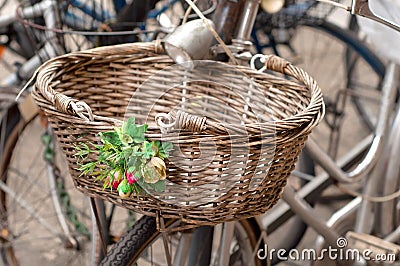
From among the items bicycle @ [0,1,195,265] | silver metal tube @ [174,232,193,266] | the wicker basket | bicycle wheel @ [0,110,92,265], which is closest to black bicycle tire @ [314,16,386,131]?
bicycle @ [0,1,195,265]

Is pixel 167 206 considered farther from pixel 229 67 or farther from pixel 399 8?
pixel 399 8

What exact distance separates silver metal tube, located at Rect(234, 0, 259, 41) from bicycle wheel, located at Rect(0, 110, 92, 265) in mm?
700

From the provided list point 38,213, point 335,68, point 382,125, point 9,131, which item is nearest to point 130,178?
point 382,125

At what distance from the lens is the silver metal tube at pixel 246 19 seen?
1148 millimetres

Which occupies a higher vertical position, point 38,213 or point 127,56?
point 127,56

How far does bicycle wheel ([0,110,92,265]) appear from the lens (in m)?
1.73

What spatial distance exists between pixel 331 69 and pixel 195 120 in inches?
99.4

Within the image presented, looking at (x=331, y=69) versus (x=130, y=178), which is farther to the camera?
(x=331, y=69)

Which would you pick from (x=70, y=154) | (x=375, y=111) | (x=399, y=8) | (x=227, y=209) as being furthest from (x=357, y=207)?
(x=375, y=111)

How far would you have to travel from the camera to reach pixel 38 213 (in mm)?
2205

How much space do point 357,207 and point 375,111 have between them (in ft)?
5.14

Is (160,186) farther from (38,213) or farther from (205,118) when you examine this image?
(38,213)

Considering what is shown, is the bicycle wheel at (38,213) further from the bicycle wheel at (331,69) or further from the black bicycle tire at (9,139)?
the bicycle wheel at (331,69)

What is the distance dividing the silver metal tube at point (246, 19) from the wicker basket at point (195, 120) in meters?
0.07
